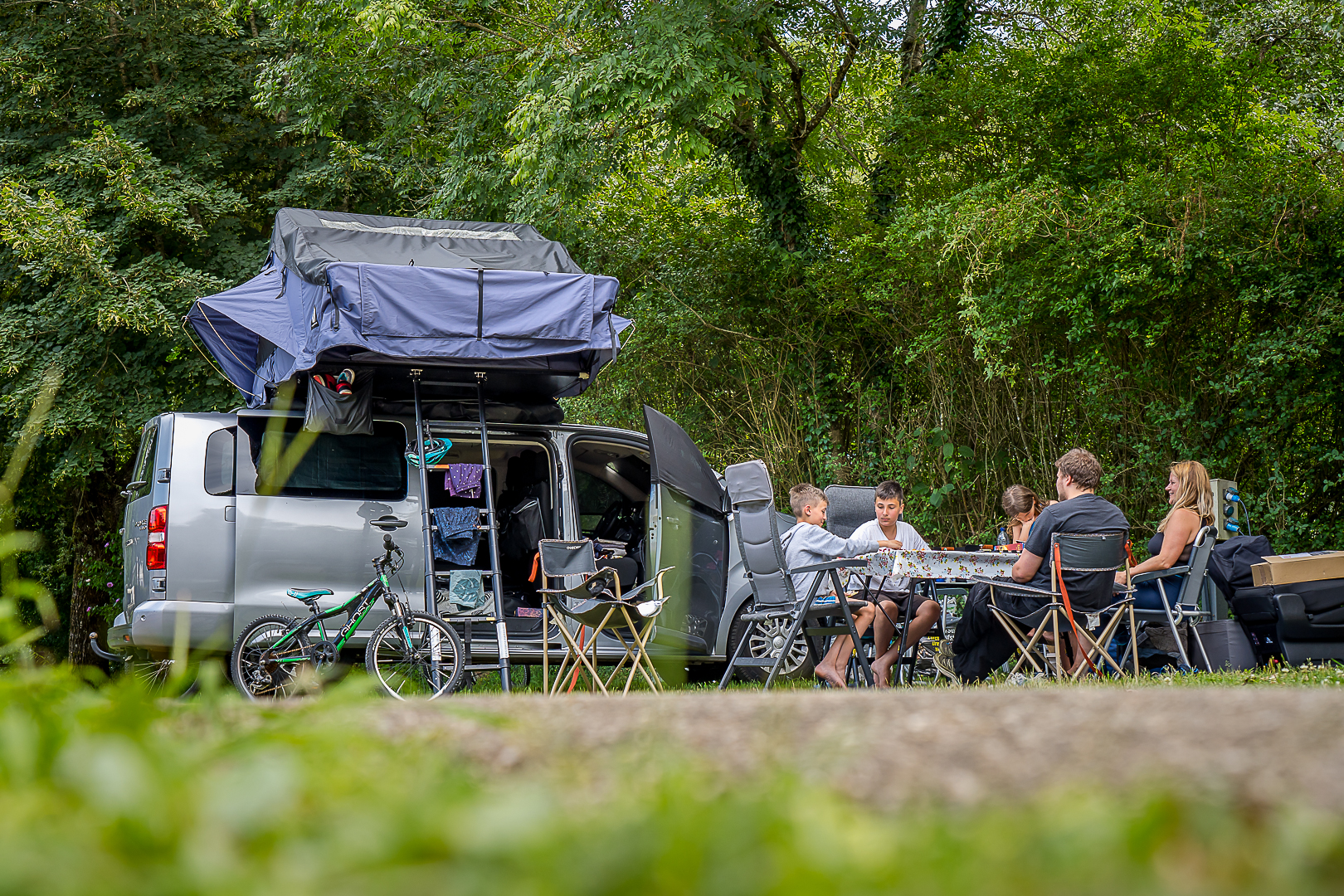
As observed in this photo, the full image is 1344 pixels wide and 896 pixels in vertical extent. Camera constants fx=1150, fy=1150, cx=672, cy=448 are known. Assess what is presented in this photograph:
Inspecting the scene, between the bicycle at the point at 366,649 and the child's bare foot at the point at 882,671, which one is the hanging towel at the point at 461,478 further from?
the child's bare foot at the point at 882,671

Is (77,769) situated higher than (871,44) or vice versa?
(871,44)

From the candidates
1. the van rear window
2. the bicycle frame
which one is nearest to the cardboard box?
the bicycle frame

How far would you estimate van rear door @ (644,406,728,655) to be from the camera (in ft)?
22.3

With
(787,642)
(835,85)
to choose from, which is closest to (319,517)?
(787,642)

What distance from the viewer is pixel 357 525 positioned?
21.3ft

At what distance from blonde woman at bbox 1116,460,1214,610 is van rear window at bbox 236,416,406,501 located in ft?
13.8

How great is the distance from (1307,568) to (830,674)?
8.47 ft

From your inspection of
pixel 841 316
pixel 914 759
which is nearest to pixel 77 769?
pixel 914 759

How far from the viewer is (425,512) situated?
636cm

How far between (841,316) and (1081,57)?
3.11m

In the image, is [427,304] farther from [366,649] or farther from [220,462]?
[366,649]

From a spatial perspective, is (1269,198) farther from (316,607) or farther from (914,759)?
(914,759)

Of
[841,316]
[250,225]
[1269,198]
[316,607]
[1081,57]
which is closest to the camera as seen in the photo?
[316,607]

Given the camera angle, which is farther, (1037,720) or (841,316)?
(841,316)
